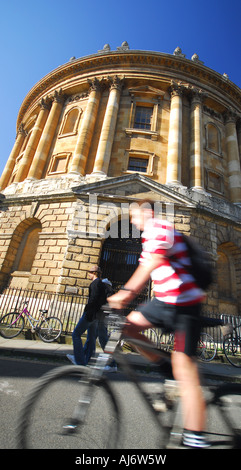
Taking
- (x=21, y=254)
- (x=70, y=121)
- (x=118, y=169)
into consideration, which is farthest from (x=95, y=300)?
(x=70, y=121)

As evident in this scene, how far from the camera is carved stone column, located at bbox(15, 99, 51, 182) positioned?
18.2 metres

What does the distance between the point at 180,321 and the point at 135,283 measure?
0.47 meters

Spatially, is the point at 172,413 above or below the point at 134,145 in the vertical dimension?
below

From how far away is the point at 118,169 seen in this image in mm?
15883

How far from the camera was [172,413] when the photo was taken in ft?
5.82

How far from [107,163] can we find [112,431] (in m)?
15.1

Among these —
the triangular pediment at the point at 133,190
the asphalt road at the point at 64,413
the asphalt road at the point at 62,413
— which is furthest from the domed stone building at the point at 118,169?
the asphalt road at the point at 64,413

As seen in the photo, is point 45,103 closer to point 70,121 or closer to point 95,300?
point 70,121

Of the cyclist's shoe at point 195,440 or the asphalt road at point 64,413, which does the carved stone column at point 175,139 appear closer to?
the asphalt road at point 64,413

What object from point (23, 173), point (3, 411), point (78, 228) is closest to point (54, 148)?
point (23, 173)
